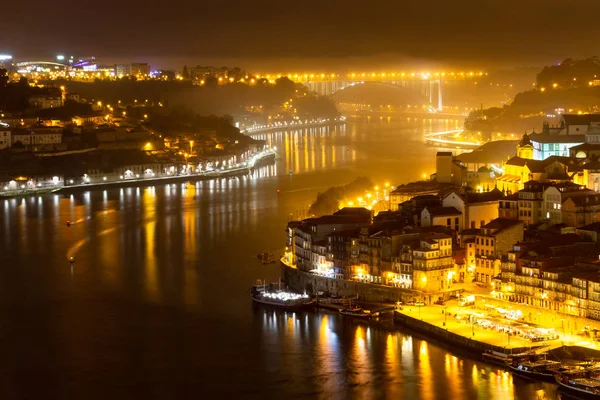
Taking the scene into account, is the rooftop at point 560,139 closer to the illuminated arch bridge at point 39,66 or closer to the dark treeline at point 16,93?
the dark treeline at point 16,93

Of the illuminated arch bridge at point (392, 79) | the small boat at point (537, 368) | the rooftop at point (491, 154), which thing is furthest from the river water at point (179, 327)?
the illuminated arch bridge at point (392, 79)

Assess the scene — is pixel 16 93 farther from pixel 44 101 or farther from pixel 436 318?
pixel 436 318

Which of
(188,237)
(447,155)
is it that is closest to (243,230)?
(188,237)

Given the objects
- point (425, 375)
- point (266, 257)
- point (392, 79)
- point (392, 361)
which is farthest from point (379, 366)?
point (392, 79)

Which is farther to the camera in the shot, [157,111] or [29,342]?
[157,111]

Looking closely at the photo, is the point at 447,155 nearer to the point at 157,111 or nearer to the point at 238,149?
the point at 238,149

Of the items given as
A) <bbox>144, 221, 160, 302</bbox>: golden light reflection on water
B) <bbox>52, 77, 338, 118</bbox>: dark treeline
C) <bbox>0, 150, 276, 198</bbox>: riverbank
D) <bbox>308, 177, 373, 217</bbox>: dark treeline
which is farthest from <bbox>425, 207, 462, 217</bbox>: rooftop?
<bbox>52, 77, 338, 118</bbox>: dark treeline
